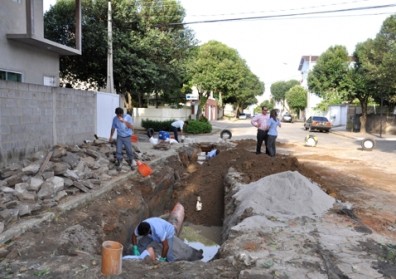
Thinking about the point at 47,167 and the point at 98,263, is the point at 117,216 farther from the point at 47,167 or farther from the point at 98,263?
the point at 98,263

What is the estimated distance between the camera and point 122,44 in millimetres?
20625

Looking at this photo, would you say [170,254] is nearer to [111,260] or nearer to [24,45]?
[111,260]

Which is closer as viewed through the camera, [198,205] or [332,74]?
[198,205]

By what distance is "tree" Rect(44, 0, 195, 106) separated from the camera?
19516 mm

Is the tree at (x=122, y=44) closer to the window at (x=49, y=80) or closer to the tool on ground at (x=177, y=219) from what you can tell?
the window at (x=49, y=80)

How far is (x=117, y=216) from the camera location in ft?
25.1

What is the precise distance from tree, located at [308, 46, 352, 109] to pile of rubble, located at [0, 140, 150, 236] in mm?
30088

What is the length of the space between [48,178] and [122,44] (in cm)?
1423

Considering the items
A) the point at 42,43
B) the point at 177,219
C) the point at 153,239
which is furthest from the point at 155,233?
the point at 42,43

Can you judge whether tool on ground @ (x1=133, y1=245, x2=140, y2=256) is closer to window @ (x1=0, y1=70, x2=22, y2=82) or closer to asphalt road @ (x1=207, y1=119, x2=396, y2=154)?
window @ (x1=0, y1=70, x2=22, y2=82)

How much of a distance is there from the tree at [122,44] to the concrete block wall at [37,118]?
766 centimetres

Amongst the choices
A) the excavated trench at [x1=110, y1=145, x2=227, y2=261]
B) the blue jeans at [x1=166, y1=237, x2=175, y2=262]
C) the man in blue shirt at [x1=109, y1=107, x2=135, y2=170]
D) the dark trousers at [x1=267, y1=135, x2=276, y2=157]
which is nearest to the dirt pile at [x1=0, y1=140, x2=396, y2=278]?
the excavated trench at [x1=110, y1=145, x2=227, y2=261]

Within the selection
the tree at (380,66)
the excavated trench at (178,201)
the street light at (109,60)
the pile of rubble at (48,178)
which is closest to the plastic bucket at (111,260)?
the pile of rubble at (48,178)

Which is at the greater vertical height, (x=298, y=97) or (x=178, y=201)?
(x=298, y=97)
